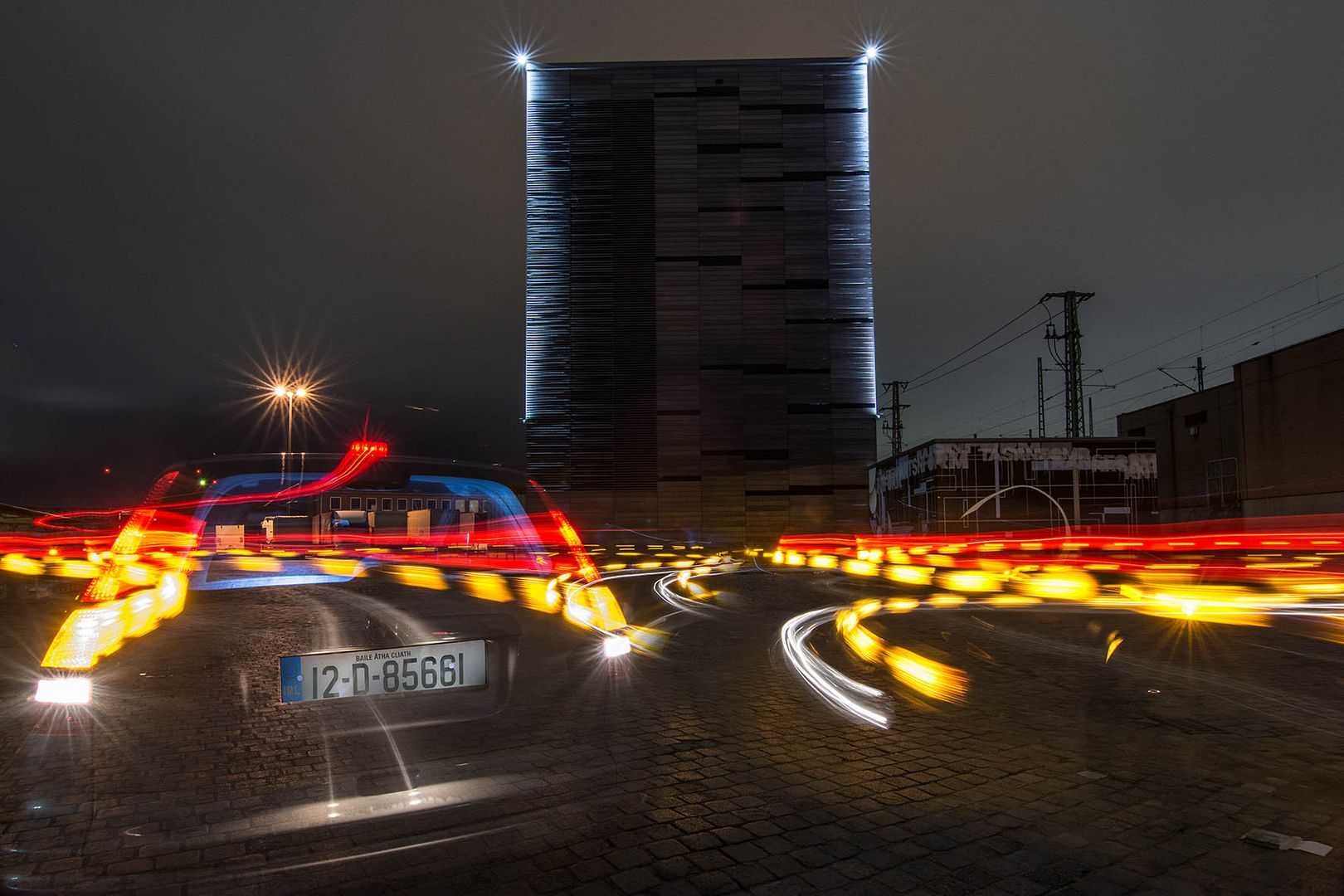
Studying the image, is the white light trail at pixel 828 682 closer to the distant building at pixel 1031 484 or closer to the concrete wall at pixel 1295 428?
the distant building at pixel 1031 484

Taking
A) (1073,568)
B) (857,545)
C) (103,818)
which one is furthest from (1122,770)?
(857,545)

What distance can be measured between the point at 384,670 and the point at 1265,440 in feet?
191

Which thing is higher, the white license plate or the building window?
the building window

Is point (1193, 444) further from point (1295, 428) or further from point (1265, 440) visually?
point (1295, 428)

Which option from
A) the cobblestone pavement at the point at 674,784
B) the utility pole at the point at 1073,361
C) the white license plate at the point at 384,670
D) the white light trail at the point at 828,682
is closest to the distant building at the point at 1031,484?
the utility pole at the point at 1073,361

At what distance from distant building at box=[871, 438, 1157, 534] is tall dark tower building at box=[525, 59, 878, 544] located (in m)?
8.84

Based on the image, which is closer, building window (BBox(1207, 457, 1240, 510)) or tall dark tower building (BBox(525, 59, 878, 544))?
tall dark tower building (BBox(525, 59, 878, 544))

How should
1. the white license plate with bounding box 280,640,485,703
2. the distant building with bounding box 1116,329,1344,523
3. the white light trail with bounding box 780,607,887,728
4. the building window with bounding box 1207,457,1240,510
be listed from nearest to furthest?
the white license plate with bounding box 280,640,485,703
the white light trail with bounding box 780,607,887,728
the distant building with bounding box 1116,329,1344,523
the building window with bounding box 1207,457,1240,510

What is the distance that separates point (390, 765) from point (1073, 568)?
1840 centimetres

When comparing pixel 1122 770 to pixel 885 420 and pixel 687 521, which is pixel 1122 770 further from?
pixel 885 420

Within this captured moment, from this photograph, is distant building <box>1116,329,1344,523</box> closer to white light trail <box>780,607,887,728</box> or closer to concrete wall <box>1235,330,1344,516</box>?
concrete wall <box>1235,330,1344,516</box>

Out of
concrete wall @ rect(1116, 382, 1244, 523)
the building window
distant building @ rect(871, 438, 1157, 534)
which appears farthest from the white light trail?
the building window

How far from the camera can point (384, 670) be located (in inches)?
171

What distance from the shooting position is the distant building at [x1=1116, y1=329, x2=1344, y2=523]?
44031 millimetres
